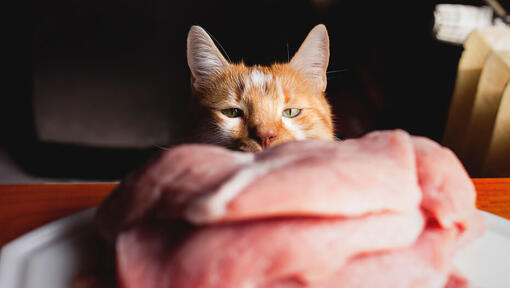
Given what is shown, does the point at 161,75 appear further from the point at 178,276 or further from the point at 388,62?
the point at 178,276

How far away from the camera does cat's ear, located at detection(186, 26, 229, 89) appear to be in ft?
3.77

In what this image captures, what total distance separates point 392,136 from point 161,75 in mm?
1815

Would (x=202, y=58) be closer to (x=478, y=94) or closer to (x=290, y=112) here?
(x=290, y=112)

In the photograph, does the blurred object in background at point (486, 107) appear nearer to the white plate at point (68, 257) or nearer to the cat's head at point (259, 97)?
the cat's head at point (259, 97)

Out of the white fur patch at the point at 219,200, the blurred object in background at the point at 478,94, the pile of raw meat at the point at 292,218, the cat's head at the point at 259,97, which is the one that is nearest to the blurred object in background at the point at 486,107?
the blurred object in background at the point at 478,94

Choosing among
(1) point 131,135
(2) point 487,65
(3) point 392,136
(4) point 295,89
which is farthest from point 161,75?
(3) point 392,136

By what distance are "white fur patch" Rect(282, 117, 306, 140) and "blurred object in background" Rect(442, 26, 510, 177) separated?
0.82 meters

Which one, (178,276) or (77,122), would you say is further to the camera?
(77,122)

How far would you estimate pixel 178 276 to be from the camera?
0.49 meters

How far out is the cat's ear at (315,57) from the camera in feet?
3.75

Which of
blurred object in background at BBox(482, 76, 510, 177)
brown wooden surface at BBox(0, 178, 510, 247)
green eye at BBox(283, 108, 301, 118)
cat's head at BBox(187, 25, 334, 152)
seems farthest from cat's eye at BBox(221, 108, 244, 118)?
blurred object in background at BBox(482, 76, 510, 177)

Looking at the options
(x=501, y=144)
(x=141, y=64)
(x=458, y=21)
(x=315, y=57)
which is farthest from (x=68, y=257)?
(x=458, y=21)

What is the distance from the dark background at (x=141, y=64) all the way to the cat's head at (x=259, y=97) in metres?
1.01

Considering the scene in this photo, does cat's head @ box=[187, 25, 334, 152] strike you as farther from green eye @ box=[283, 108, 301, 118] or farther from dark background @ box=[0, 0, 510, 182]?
dark background @ box=[0, 0, 510, 182]
